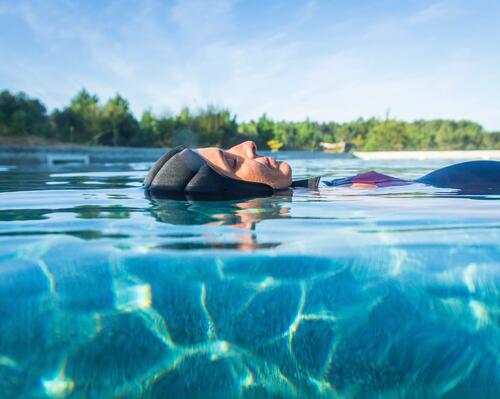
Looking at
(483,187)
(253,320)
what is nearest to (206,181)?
(253,320)

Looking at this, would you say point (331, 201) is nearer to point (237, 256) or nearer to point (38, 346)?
point (237, 256)

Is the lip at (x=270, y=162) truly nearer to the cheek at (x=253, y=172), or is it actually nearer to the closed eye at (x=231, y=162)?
the cheek at (x=253, y=172)

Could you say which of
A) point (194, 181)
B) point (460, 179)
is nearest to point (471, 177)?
point (460, 179)

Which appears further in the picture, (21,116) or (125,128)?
(125,128)

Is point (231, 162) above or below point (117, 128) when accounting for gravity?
below

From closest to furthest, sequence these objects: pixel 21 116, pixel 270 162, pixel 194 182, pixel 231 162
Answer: pixel 194 182, pixel 231 162, pixel 270 162, pixel 21 116

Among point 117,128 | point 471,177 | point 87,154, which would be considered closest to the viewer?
point 471,177

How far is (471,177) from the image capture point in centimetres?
404

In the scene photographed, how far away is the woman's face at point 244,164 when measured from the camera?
3230mm

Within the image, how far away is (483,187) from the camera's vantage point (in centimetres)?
381

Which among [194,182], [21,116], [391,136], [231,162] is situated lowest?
[391,136]

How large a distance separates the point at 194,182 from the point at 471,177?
8.36 ft

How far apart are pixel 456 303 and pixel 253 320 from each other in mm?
530

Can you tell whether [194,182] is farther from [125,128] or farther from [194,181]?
[125,128]
